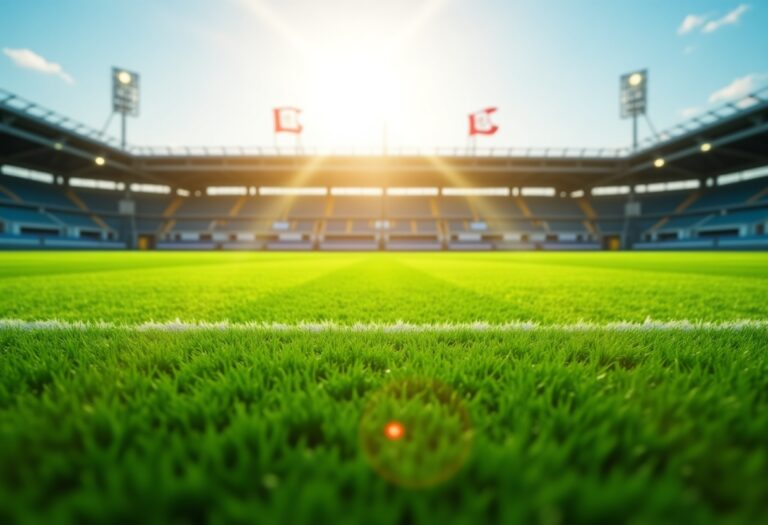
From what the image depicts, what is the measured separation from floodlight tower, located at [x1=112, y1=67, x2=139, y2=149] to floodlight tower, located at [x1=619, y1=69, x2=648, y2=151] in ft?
157

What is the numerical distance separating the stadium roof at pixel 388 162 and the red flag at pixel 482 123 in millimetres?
2290

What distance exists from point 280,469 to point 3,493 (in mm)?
363

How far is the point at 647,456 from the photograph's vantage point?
629mm

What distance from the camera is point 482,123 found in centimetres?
3588

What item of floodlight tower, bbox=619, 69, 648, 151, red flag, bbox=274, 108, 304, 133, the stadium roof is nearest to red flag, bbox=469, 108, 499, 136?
the stadium roof

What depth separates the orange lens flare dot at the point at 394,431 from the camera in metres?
0.67

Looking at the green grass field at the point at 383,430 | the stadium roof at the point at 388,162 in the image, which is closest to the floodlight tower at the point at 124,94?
the stadium roof at the point at 388,162

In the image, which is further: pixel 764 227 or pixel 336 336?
pixel 764 227

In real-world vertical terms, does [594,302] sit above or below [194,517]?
below

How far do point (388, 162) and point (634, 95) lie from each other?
25189mm

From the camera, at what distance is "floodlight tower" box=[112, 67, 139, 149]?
33.4 meters

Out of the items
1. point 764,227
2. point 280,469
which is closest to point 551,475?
point 280,469

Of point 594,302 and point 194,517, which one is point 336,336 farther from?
point 594,302

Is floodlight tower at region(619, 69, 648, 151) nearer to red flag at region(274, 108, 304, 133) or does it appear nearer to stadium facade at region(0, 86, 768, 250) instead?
stadium facade at region(0, 86, 768, 250)
